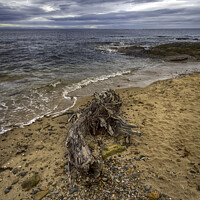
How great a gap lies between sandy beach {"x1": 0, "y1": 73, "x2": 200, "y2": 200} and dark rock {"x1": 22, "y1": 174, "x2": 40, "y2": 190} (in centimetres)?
9

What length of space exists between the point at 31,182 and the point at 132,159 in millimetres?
2851

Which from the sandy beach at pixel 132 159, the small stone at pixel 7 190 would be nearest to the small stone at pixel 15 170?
the sandy beach at pixel 132 159

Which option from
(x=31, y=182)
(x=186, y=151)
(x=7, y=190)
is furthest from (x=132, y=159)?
(x=7, y=190)

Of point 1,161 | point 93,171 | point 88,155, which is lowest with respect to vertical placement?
point 1,161

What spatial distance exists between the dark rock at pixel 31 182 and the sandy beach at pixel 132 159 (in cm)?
9

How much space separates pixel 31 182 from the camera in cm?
373

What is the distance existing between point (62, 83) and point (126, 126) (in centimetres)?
793

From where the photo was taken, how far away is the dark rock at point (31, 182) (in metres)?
3.65

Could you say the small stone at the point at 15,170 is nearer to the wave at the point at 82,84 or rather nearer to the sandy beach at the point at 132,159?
the sandy beach at the point at 132,159

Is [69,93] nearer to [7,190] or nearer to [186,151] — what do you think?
[7,190]

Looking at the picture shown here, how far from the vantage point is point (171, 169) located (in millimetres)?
3996

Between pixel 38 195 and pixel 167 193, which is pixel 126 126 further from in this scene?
pixel 38 195

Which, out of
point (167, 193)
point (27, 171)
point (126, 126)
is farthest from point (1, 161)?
point (167, 193)

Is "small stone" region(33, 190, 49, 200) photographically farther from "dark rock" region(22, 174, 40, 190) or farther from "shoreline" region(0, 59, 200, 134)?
"shoreline" region(0, 59, 200, 134)
